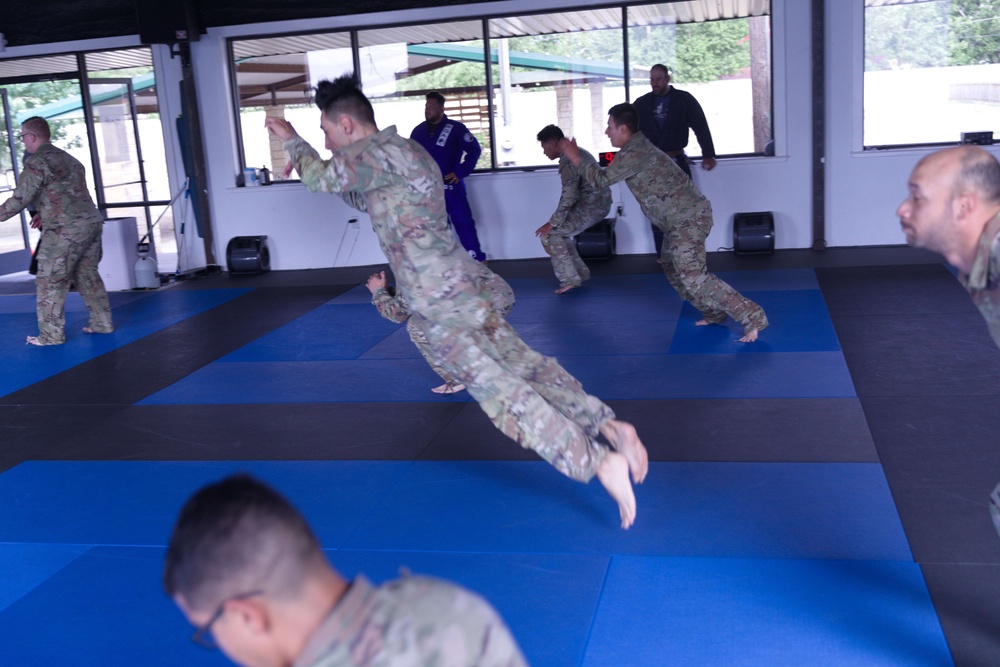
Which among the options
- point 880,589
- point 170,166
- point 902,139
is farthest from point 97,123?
point 880,589

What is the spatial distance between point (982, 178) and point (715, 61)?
28.6 feet

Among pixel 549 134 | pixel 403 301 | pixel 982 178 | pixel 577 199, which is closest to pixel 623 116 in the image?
pixel 549 134

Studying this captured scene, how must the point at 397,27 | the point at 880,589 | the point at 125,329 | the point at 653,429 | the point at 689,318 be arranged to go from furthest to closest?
the point at 397,27, the point at 125,329, the point at 689,318, the point at 653,429, the point at 880,589

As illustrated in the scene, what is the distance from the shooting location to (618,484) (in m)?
3.87

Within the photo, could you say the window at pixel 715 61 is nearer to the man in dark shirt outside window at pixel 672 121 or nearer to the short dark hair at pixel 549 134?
the man in dark shirt outside window at pixel 672 121

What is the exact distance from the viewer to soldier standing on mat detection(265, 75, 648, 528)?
156 inches

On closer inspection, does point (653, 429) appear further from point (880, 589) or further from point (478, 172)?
point (478, 172)

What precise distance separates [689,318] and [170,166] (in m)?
7.35

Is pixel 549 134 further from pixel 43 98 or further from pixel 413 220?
pixel 43 98

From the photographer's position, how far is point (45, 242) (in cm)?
811

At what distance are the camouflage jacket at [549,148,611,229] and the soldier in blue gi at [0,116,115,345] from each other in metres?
4.10

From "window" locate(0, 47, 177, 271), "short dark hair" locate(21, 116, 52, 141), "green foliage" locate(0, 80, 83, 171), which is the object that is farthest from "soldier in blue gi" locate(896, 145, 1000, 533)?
"green foliage" locate(0, 80, 83, 171)

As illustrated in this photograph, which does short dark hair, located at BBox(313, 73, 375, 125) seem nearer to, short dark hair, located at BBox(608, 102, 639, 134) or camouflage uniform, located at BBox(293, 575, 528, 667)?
short dark hair, located at BBox(608, 102, 639, 134)

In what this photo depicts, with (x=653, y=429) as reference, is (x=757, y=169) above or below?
above
